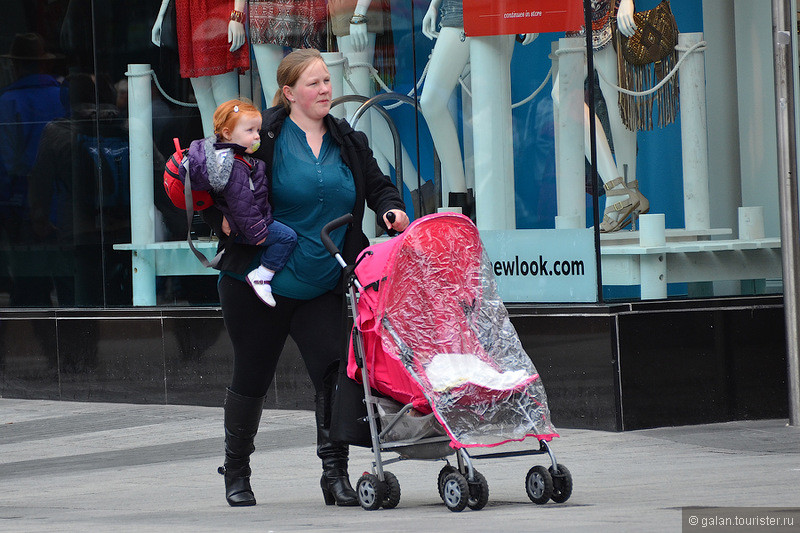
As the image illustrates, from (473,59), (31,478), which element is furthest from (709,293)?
(31,478)

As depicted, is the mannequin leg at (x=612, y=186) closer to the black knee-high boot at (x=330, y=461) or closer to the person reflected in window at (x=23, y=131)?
the black knee-high boot at (x=330, y=461)

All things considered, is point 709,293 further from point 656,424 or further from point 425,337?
point 425,337

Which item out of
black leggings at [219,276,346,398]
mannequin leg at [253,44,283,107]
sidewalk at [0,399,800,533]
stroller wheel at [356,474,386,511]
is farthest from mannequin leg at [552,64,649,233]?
stroller wheel at [356,474,386,511]

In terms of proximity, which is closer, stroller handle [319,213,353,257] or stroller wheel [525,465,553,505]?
stroller wheel [525,465,553,505]

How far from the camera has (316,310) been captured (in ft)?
20.1

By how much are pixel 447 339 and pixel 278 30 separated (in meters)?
5.03

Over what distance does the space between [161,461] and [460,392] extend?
305 cm

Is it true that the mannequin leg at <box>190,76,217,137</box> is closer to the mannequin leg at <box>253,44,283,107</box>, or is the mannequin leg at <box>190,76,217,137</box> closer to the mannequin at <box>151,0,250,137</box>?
the mannequin at <box>151,0,250,137</box>

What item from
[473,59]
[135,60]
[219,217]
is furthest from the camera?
[135,60]

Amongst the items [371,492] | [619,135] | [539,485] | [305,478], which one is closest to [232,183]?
[371,492]

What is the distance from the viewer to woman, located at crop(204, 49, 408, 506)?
6070 millimetres

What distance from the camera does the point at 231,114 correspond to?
5.98m

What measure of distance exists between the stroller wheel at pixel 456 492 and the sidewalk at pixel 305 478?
0.07 meters

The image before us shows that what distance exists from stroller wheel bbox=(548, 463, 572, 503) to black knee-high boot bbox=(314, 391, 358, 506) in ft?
2.96
